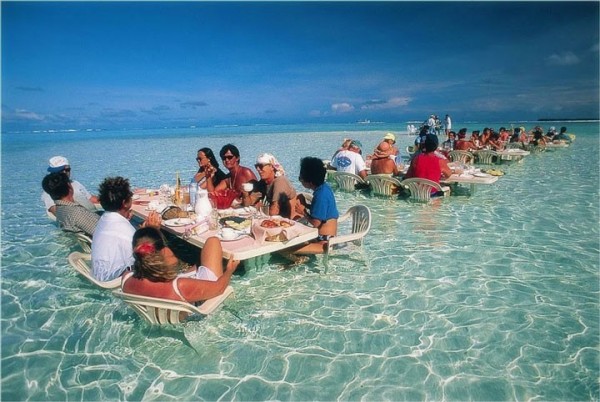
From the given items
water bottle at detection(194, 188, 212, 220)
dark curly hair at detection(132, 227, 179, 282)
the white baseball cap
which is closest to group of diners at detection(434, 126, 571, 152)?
water bottle at detection(194, 188, 212, 220)

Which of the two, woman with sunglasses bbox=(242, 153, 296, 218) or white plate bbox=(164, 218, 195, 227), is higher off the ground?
woman with sunglasses bbox=(242, 153, 296, 218)

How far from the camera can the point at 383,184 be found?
9234 millimetres

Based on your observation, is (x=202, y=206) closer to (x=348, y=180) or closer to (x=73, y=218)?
(x=73, y=218)

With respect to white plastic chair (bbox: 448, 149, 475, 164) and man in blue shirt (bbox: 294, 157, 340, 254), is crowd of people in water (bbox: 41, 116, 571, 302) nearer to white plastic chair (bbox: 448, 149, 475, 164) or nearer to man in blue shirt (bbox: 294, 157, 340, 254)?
man in blue shirt (bbox: 294, 157, 340, 254)

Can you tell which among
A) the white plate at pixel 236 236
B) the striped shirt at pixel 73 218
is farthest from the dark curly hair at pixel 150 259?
the striped shirt at pixel 73 218

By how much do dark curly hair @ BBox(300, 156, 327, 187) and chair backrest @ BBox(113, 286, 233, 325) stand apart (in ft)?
6.37

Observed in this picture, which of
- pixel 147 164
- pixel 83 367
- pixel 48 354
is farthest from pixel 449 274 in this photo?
pixel 147 164

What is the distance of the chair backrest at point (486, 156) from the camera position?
1556 cm

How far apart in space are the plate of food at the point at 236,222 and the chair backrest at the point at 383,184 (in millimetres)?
5500

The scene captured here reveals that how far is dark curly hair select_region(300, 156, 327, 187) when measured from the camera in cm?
463

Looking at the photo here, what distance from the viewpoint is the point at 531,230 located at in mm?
6852

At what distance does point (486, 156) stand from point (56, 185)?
1651 centimetres

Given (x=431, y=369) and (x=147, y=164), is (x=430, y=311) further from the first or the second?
(x=147, y=164)

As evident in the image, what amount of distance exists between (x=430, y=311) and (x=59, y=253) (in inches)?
240
